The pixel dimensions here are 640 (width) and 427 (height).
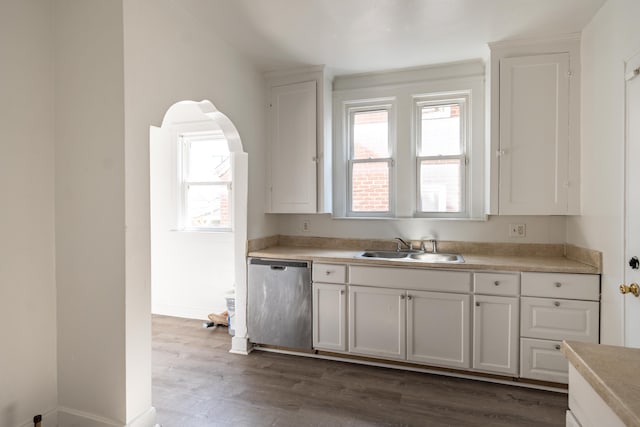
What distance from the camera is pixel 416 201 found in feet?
11.1

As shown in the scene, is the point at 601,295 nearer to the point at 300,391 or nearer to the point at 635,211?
the point at 635,211

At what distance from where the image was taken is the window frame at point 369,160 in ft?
11.3

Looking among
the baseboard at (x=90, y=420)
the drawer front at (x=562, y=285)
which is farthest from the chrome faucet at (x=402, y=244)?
the baseboard at (x=90, y=420)

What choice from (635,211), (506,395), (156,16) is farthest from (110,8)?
(506,395)

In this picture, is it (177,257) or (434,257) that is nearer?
(434,257)

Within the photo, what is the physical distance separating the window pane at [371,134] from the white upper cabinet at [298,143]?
349mm

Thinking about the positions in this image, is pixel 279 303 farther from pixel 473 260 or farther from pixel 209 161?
pixel 209 161

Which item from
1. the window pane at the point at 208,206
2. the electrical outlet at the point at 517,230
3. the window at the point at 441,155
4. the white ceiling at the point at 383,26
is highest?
the white ceiling at the point at 383,26

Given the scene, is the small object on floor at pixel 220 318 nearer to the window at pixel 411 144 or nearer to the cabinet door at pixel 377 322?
the cabinet door at pixel 377 322

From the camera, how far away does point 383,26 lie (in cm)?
251

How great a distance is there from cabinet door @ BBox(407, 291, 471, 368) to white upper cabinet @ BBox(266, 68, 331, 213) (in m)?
1.26

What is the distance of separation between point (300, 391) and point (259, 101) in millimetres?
2580

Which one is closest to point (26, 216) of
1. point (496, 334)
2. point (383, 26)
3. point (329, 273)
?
point (329, 273)

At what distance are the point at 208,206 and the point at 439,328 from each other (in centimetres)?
292
